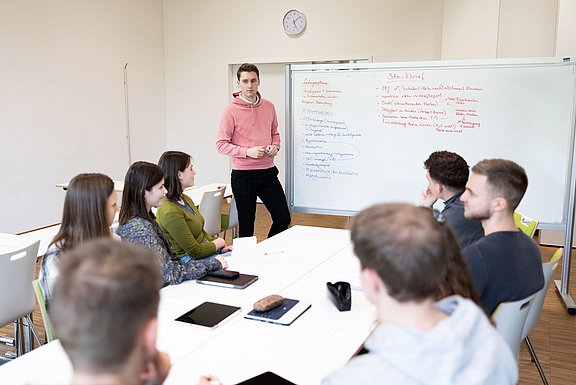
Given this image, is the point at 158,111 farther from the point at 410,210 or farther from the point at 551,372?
the point at 410,210

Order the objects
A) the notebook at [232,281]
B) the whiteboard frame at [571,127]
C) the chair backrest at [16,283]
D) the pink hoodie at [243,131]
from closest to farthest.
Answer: the notebook at [232,281], the chair backrest at [16,283], the whiteboard frame at [571,127], the pink hoodie at [243,131]

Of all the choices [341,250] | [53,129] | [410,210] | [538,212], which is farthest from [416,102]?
[53,129]

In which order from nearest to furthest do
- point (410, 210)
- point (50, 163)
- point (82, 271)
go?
point (82, 271), point (410, 210), point (50, 163)

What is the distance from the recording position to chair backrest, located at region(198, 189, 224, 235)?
4.11 metres

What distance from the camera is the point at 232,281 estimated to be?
87.7 inches

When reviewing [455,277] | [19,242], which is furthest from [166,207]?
[455,277]

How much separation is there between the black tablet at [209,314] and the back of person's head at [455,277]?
800 millimetres

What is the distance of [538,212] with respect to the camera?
3898 mm

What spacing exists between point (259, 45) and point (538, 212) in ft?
15.5

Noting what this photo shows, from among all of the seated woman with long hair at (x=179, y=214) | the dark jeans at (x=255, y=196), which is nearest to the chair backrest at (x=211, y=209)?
the dark jeans at (x=255, y=196)

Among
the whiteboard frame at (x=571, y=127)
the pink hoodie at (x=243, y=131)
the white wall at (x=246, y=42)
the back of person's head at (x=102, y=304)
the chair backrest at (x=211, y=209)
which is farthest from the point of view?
the white wall at (x=246, y=42)

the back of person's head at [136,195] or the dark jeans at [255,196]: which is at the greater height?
the back of person's head at [136,195]

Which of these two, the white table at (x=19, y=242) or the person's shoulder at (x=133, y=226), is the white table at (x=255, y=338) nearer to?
the person's shoulder at (x=133, y=226)

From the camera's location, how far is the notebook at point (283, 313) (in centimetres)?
183
